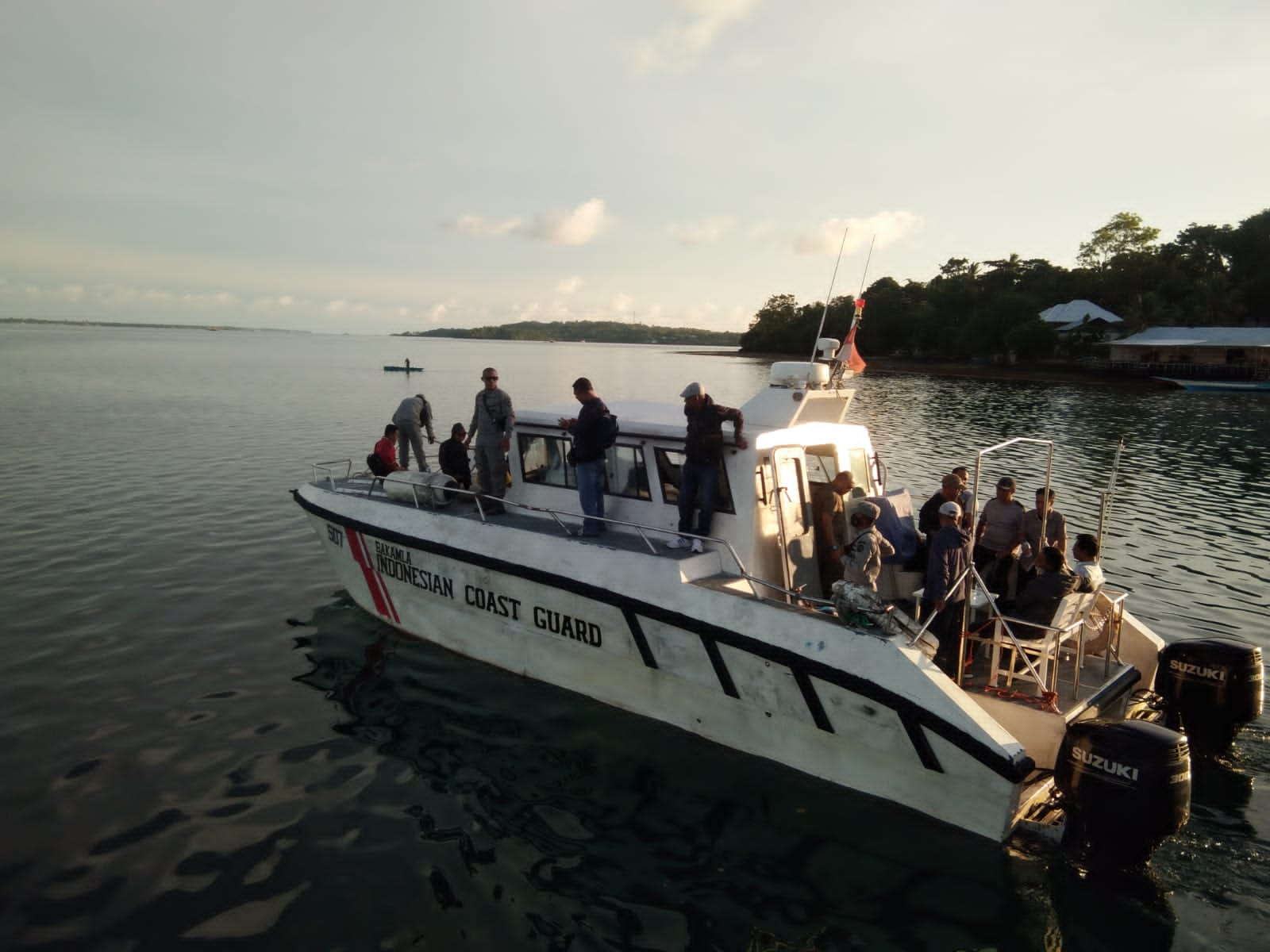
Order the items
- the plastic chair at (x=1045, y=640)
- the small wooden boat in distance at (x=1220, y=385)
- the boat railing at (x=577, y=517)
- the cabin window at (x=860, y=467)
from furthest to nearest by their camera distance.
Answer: the small wooden boat in distance at (x=1220, y=385)
the cabin window at (x=860, y=467)
the boat railing at (x=577, y=517)
the plastic chair at (x=1045, y=640)

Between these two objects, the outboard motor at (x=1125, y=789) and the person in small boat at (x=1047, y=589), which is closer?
the outboard motor at (x=1125, y=789)

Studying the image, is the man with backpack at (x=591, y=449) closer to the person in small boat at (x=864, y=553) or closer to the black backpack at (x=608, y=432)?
the black backpack at (x=608, y=432)

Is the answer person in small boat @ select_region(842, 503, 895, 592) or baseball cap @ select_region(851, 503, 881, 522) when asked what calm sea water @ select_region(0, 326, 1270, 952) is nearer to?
person in small boat @ select_region(842, 503, 895, 592)

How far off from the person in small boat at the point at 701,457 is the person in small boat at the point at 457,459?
12.0 ft

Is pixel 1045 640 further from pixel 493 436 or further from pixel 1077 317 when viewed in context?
pixel 1077 317

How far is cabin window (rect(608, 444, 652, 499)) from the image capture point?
8555 mm

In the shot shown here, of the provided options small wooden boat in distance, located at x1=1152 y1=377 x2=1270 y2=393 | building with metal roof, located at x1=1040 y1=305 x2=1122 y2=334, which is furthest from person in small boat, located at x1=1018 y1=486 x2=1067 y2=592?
building with metal roof, located at x1=1040 y1=305 x2=1122 y2=334

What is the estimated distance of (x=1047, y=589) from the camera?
7066 millimetres

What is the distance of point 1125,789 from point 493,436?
7.24 m

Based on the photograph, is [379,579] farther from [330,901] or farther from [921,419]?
[921,419]

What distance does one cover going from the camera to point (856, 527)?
708cm

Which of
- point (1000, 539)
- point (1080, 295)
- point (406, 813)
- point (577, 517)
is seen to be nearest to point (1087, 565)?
point (1000, 539)

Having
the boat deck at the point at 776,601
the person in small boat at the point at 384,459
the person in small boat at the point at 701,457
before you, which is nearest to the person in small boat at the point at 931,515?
the boat deck at the point at 776,601

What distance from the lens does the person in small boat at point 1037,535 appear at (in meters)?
8.48
